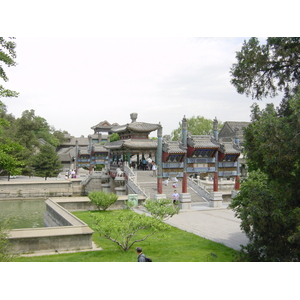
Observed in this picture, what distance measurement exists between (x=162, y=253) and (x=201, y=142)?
A: 12.0 metres

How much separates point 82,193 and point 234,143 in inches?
676

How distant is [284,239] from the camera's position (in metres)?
8.33

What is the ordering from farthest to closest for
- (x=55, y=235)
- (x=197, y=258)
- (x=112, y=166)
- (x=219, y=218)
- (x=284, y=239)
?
(x=112, y=166)
(x=219, y=218)
(x=55, y=235)
(x=197, y=258)
(x=284, y=239)

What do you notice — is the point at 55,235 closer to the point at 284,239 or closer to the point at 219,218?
the point at 284,239

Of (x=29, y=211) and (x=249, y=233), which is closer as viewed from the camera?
(x=249, y=233)

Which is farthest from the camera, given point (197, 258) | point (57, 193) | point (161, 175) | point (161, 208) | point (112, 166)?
point (57, 193)

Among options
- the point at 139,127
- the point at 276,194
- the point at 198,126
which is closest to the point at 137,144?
the point at 139,127

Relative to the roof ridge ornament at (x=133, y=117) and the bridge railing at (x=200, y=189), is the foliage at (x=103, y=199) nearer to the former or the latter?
the bridge railing at (x=200, y=189)

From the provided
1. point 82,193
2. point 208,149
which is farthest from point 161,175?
point 82,193

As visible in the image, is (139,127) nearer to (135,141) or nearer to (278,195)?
(135,141)

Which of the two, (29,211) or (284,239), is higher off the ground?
(284,239)

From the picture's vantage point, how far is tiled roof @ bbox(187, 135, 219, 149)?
21250 mm

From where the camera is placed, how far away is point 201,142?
71.1ft

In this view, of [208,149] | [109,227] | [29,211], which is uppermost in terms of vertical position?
[208,149]
